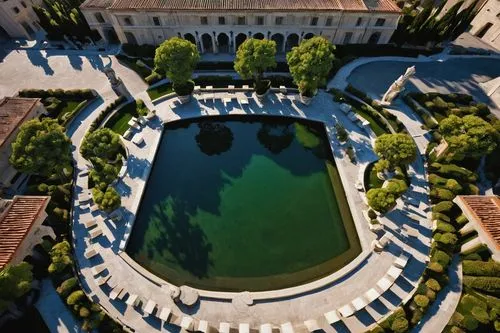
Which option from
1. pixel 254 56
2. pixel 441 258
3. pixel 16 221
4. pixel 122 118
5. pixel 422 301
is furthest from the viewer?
pixel 122 118

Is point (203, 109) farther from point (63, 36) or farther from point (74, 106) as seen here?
point (63, 36)

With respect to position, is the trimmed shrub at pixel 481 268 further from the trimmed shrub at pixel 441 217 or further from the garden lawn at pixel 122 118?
the garden lawn at pixel 122 118

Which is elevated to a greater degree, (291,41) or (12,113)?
(12,113)

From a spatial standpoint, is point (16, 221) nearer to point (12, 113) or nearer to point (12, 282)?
point (12, 282)

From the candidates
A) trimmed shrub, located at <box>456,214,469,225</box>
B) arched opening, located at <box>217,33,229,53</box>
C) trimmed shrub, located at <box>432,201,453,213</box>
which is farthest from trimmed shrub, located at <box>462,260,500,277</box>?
arched opening, located at <box>217,33,229,53</box>

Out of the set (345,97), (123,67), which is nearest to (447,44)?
(345,97)

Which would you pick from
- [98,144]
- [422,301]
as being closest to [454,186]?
[422,301]

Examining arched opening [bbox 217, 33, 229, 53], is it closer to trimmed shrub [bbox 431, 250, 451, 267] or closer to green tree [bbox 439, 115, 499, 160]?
green tree [bbox 439, 115, 499, 160]
